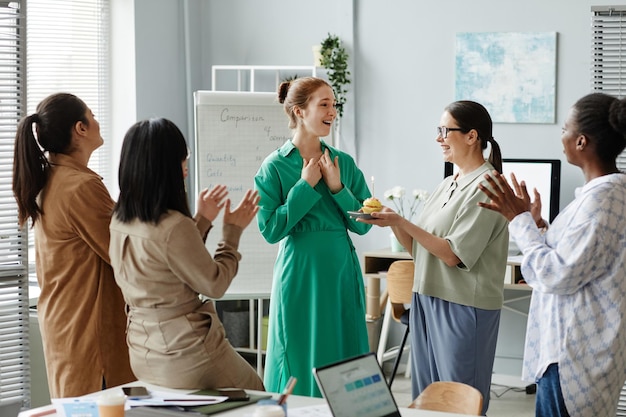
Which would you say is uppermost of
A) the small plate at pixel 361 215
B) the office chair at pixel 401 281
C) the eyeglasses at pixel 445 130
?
the eyeglasses at pixel 445 130

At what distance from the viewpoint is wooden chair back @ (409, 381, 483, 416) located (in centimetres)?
245

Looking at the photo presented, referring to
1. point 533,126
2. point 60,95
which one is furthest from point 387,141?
point 60,95

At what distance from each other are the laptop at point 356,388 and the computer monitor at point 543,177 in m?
3.04

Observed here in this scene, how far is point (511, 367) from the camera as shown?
17.3ft

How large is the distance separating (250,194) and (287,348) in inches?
33.8

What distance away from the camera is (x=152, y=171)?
92.2 inches

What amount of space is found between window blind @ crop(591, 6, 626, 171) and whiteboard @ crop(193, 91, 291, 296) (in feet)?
5.15

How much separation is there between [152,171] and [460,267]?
4.04ft

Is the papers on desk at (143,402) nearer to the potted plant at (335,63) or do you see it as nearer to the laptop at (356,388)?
the laptop at (356,388)

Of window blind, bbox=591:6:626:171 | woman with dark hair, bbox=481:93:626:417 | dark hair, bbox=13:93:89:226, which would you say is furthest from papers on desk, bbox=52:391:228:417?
window blind, bbox=591:6:626:171

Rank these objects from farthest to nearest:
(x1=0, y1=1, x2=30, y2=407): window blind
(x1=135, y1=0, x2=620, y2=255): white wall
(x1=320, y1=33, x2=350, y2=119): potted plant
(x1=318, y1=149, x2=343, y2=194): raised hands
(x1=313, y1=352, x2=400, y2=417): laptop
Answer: (x1=320, y1=33, x2=350, y2=119): potted plant → (x1=135, y1=0, x2=620, y2=255): white wall → (x1=0, y1=1, x2=30, y2=407): window blind → (x1=318, y1=149, x2=343, y2=194): raised hands → (x1=313, y1=352, x2=400, y2=417): laptop

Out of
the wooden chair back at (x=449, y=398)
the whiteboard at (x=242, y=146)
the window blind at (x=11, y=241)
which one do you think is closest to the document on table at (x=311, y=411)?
the wooden chair back at (x=449, y=398)

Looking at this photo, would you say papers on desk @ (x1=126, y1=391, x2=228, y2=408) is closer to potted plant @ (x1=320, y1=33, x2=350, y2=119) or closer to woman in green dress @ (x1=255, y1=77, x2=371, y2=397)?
woman in green dress @ (x1=255, y1=77, x2=371, y2=397)

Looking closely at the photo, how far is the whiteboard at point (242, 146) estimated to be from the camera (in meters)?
4.64
